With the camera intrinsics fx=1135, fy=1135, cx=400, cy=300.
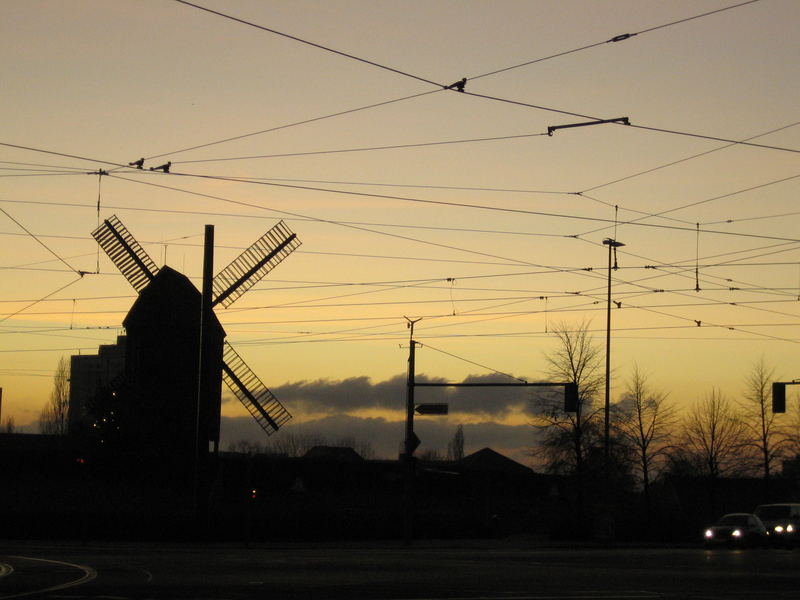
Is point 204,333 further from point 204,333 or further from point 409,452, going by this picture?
point 409,452

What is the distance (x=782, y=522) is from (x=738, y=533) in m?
4.32

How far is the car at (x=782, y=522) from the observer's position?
46812mm

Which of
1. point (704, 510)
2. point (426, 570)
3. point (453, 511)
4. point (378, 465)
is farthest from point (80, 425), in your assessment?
point (704, 510)

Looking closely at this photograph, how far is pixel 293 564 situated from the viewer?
27.7 meters

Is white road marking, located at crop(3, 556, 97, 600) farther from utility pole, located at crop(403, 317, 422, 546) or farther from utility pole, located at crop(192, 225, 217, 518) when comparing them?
utility pole, located at crop(403, 317, 422, 546)

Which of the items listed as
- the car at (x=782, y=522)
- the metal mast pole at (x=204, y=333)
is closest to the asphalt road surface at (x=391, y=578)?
the metal mast pole at (x=204, y=333)

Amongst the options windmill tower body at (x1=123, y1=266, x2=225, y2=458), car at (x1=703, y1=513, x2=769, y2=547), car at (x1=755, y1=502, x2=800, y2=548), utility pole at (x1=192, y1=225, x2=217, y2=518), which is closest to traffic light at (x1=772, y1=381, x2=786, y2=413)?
car at (x1=703, y1=513, x2=769, y2=547)

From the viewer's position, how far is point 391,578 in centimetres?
2242

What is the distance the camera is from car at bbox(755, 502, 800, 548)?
46.8 m

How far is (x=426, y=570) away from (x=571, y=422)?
34140 mm

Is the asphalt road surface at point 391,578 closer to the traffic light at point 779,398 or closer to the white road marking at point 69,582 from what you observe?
the white road marking at point 69,582

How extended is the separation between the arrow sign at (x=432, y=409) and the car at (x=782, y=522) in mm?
15505

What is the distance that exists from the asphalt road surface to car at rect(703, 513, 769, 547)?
1224 centimetres

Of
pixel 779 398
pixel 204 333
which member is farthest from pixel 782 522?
pixel 204 333
